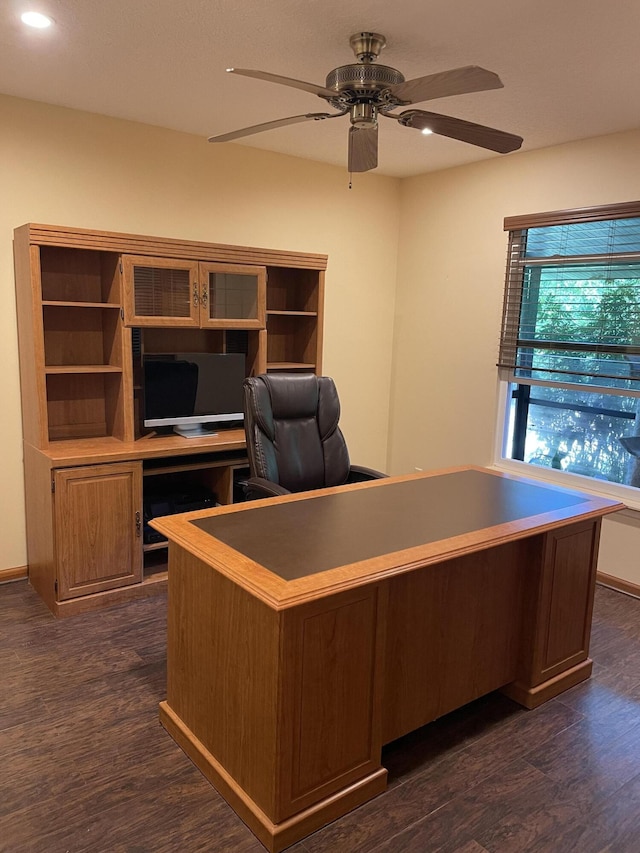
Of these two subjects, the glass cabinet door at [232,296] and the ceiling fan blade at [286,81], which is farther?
the glass cabinet door at [232,296]

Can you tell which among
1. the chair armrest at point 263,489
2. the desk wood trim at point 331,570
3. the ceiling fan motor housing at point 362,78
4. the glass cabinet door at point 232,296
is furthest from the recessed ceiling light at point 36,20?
the chair armrest at point 263,489

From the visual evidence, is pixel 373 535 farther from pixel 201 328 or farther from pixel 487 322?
pixel 487 322

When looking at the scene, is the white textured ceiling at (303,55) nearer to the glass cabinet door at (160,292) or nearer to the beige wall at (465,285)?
the beige wall at (465,285)

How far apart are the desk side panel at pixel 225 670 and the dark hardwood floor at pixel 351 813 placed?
15 cm

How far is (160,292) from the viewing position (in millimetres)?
3490

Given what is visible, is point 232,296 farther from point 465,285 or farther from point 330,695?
point 330,695

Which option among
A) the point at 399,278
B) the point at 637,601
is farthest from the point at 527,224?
the point at 637,601

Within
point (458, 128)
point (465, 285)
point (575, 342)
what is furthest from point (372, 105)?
point (465, 285)

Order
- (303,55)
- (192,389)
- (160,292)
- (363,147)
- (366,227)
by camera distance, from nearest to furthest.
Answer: (363,147)
(303,55)
(160,292)
(192,389)
(366,227)

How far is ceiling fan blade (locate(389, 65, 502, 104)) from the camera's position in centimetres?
189

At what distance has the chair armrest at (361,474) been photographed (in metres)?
3.32

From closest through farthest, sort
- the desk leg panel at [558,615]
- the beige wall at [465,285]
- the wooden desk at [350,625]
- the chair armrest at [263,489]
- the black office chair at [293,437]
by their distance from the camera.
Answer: the wooden desk at [350,625] → the desk leg panel at [558,615] → the chair armrest at [263,489] → the black office chair at [293,437] → the beige wall at [465,285]

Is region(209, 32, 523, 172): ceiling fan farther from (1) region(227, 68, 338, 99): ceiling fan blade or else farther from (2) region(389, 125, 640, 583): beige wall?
(2) region(389, 125, 640, 583): beige wall

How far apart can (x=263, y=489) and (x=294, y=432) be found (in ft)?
1.39
